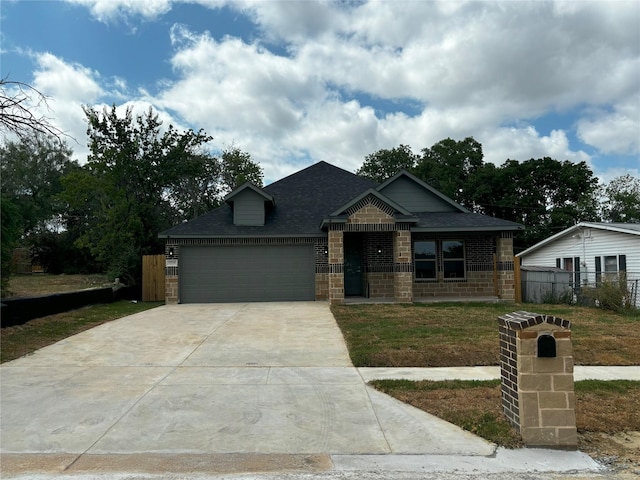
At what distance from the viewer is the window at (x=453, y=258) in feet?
61.1

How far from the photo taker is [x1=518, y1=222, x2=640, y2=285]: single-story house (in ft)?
58.3

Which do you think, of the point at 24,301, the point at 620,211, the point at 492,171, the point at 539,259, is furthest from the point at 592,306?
the point at 620,211

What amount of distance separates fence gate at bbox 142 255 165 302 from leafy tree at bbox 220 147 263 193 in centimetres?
1693

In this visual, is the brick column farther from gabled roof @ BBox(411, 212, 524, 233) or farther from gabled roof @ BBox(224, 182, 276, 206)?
gabled roof @ BBox(411, 212, 524, 233)

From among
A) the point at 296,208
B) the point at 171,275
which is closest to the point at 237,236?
Answer: the point at 171,275

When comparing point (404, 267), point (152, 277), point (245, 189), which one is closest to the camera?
point (404, 267)

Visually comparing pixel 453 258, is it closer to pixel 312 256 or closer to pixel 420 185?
pixel 420 185

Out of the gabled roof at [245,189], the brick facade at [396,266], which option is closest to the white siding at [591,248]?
the brick facade at [396,266]

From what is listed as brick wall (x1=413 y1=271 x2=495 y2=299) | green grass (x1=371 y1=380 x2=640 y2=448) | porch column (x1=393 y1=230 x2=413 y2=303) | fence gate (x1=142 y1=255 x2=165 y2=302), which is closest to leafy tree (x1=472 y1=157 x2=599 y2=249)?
brick wall (x1=413 y1=271 x2=495 y2=299)

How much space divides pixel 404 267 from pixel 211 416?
1234cm

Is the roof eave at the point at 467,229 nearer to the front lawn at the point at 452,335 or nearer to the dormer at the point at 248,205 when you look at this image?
the front lawn at the point at 452,335

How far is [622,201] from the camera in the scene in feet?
147

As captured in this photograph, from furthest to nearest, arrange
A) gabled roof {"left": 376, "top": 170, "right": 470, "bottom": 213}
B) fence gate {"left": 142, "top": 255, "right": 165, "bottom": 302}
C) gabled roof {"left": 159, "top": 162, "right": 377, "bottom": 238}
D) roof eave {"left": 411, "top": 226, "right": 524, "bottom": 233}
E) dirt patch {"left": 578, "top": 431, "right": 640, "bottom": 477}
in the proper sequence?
fence gate {"left": 142, "top": 255, "right": 165, "bottom": 302}, gabled roof {"left": 376, "top": 170, "right": 470, "bottom": 213}, gabled roof {"left": 159, "top": 162, "right": 377, "bottom": 238}, roof eave {"left": 411, "top": 226, "right": 524, "bottom": 233}, dirt patch {"left": 578, "top": 431, "right": 640, "bottom": 477}

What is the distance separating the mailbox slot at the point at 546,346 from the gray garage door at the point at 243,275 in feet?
45.5
